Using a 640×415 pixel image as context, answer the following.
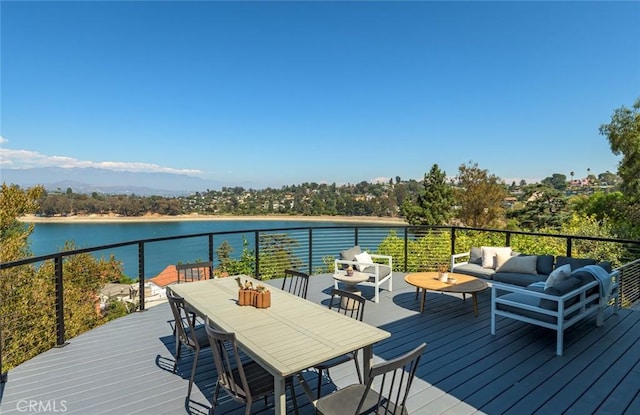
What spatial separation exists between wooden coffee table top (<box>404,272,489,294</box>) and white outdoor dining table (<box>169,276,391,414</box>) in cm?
232

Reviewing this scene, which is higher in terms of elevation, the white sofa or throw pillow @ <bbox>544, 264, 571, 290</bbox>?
throw pillow @ <bbox>544, 264, 571, 290</bbox>

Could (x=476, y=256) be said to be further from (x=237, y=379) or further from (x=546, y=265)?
(x=237, y=379)

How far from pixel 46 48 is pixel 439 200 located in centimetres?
2481

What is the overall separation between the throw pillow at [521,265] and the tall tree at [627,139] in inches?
607

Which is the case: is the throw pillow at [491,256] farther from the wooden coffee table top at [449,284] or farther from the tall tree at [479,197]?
the tall tree at [479,197]

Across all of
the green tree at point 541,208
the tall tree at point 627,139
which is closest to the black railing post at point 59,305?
the tall tree at point 627,139

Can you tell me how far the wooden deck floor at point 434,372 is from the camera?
2420 mm

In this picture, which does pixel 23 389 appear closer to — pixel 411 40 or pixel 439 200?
pixel 411 40

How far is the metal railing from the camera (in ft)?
12.1

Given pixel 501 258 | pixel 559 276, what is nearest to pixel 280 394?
pixel 559 276

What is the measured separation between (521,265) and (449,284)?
5.26 ft

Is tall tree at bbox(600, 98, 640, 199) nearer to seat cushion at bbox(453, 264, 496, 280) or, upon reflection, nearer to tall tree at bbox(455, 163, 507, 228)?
tall tree at bbox(455, 163, 507, 228)

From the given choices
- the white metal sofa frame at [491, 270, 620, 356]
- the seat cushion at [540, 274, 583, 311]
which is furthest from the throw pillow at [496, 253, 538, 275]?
the seat cushion at [540, 274, 583, 311]

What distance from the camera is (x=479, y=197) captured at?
812 inches
